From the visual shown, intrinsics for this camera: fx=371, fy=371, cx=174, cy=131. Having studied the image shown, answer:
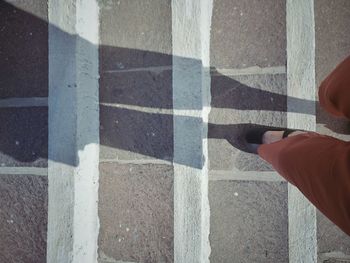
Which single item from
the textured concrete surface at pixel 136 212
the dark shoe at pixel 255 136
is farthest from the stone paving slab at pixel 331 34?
the textured concrete surface at pixel 136 212

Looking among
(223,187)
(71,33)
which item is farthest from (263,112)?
(71,33)

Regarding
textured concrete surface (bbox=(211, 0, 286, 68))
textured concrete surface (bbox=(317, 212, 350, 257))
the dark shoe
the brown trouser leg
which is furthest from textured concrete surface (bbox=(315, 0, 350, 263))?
the brown trouser leg

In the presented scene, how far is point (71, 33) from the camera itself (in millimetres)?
2594

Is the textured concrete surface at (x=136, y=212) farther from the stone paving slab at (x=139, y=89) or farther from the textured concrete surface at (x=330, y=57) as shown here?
the textured concrete surface at (x=330, y=57)

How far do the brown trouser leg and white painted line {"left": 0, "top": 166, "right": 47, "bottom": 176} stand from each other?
1.68m

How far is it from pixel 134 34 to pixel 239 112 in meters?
0.98

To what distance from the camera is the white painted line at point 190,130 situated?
260 cm

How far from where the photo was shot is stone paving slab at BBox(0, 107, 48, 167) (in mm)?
2744

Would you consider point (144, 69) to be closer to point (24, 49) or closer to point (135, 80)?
point (135, 80)

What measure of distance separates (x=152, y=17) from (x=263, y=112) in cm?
109

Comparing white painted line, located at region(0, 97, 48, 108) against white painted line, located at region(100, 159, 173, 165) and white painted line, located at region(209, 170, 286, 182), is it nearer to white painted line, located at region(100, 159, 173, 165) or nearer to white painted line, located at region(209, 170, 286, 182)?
white painted line, located at region(100, 159, 173, 165)

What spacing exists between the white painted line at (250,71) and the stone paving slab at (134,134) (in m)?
0.49

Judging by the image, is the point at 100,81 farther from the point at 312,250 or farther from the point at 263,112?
the point at 312,250

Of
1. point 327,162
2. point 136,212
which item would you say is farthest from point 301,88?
point 136,212
